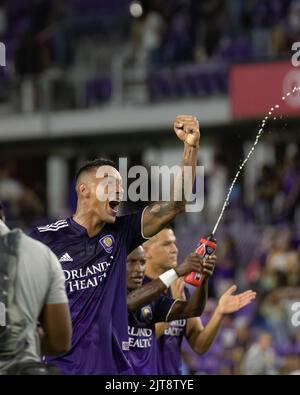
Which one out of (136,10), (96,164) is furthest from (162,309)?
(136,10)

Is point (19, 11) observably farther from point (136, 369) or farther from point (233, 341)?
point (136, 369)

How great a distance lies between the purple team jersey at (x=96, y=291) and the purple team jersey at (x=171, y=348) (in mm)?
1458

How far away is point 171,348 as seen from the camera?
29.6 ft

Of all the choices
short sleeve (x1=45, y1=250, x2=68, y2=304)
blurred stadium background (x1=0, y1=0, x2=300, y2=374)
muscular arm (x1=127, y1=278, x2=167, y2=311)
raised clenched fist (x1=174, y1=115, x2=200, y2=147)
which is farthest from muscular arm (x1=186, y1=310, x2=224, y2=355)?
blurred stadium background (x1=0, y1=0, x2=300, y2=374)

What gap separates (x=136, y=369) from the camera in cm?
830

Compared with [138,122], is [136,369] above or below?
below

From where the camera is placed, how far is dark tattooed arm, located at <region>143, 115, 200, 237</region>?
23.7 feet

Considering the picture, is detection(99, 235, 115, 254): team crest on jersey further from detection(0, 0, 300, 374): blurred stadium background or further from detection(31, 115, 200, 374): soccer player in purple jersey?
detection(0, 0, 300, 374): blurred stadium background

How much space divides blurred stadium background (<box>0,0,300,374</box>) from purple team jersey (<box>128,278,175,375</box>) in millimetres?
6896

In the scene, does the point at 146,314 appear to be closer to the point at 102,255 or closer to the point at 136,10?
the point at 102,255

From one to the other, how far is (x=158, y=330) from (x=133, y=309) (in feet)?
3.23

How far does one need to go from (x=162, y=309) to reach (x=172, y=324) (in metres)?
0.64

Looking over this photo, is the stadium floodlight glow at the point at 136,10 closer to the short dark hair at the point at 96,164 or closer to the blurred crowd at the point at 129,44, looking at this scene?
the blurred crowd at the point at 129,44

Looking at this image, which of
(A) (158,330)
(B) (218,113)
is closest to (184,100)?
(B) (218,113)
